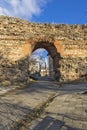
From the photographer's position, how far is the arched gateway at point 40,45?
22.2 metres

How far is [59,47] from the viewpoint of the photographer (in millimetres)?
23750

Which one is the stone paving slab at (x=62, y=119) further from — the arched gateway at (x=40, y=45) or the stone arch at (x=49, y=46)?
the stone arch at (x=49, y=46)

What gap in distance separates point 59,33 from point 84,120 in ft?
55.4

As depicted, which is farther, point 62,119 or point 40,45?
point 40,45

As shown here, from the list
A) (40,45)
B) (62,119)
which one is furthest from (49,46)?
(62,119)

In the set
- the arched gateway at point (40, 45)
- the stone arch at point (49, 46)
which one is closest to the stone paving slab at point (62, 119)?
the arched gateway at point (40, 45)

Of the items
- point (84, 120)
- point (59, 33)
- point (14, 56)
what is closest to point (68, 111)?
point (84, 120)

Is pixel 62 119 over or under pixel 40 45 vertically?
under

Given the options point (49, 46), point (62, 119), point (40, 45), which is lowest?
point (62, 119)

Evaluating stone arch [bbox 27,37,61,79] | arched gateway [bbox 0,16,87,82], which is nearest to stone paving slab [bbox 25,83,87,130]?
arched gateway [bbox 0,16,87,82]

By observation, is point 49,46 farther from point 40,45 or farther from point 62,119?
point 62,119

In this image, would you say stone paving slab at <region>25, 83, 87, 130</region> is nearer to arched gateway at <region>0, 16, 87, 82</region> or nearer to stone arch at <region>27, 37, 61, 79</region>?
arched gateway at <region>0, 16, 87, 82</region>

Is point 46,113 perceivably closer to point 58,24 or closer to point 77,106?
point 77,106

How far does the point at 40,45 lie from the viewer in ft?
80.0
